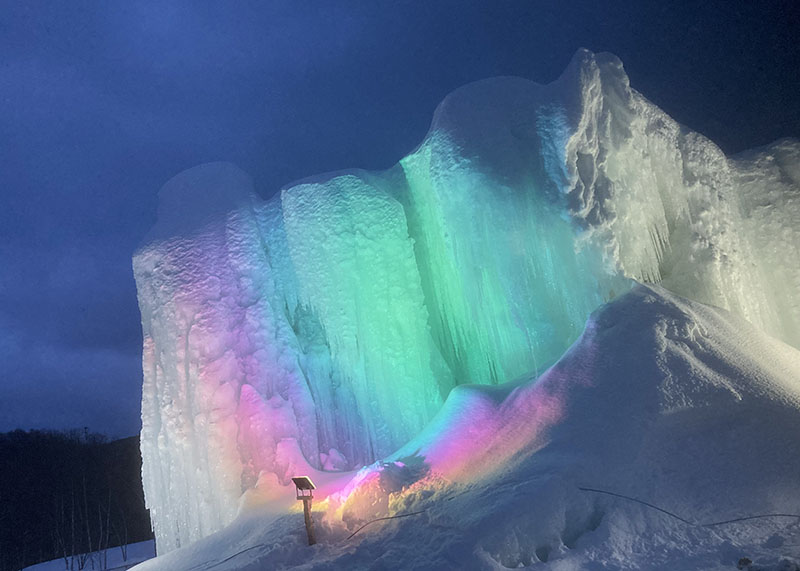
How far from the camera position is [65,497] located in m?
22.3

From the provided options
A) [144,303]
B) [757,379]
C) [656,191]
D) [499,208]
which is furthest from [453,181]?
[144,303]

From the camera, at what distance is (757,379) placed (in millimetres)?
6457

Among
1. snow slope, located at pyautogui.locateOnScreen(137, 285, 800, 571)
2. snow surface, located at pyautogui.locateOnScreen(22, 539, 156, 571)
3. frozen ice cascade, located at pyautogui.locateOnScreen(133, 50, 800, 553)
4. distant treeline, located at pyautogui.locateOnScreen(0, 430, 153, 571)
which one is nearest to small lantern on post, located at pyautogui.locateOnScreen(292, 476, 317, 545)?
snow slope, located at pyautogui.locateOnScreen(137, 285, 800, 571)

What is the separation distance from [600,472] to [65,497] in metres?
23.0

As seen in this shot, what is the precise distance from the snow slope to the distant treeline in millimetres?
17124

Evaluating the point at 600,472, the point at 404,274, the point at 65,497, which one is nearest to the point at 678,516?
the point at 600,472

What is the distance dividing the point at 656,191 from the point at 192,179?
8517 mm

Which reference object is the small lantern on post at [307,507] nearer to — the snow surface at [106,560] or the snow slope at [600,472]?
the snow slope at [600,472]

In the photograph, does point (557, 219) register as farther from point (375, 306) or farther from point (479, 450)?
point (479, 450)

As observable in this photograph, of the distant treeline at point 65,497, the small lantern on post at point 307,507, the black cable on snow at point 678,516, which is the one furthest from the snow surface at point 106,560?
the black cable on snow at point 678,516

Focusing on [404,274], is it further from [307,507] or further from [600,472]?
[600,472]

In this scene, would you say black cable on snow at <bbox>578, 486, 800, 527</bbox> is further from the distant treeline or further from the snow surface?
the distant treeline

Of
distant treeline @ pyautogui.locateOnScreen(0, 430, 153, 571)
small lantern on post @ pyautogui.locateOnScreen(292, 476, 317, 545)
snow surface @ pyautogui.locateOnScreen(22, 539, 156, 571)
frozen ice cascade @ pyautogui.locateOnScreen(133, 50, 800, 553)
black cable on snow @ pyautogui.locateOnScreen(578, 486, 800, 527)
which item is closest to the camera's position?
black cable on snow @ pyautogui.locateOnScreen(578, 486, 800, 527)

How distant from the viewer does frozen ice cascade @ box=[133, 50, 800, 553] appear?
914 cm
